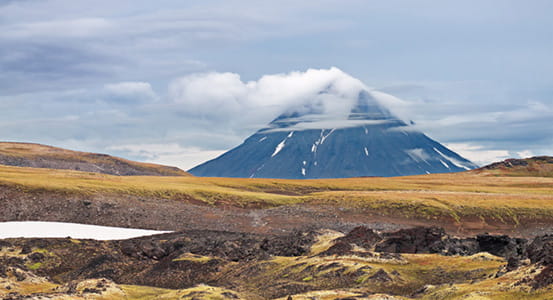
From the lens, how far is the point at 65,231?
9219 centimetres

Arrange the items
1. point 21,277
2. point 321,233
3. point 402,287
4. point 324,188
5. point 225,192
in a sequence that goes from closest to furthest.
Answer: point 402,287 → point 21,277 → point 321,233 → point 225,192 → point 324,188

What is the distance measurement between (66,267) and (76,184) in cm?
4620

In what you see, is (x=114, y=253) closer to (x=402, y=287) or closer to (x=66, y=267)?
(x=66, y=267)

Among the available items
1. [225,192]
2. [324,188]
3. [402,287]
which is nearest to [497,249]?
[402,287]

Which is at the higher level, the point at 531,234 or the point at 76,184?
the point at 76,184

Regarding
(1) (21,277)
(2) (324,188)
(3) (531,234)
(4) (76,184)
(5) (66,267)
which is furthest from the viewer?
(2) (324,188)

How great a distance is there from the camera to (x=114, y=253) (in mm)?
73438

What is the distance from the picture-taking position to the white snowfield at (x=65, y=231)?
8981 centimetres

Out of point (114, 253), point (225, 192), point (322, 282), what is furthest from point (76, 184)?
point (322, 282)

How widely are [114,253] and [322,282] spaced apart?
29.9 m

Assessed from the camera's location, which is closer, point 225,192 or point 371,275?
point 371,275

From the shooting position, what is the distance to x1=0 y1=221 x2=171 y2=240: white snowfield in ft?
295

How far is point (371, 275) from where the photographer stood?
173ft

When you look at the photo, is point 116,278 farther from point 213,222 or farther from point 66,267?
point 213,222
